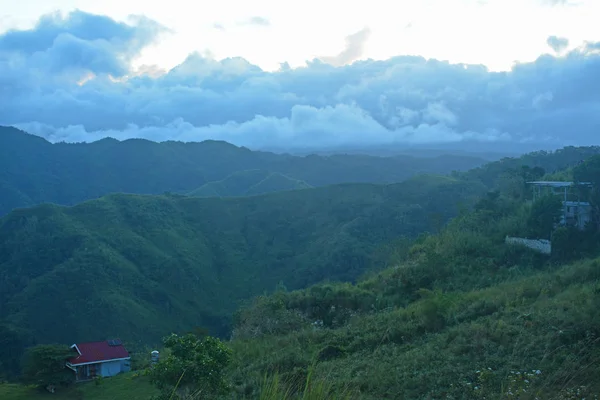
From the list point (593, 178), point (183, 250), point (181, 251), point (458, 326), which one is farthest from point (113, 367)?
point (183, 250)

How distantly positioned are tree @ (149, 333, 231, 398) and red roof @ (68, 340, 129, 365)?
12903 millimetres

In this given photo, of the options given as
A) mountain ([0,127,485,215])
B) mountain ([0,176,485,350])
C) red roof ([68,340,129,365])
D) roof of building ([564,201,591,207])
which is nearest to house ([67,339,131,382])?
red roof ([68,340,129,365])

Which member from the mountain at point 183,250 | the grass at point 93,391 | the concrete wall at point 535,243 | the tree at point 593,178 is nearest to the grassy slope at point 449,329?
the concrete wall at point 535,243

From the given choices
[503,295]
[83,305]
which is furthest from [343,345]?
[83,305]

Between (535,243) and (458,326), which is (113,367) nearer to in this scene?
(458,326)

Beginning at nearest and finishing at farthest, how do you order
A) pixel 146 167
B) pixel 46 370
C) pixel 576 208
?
pixel 46 370 → pixel 576 208 → pixel 146 167

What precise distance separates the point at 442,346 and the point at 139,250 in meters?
57.8

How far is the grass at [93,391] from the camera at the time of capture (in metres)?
14.7

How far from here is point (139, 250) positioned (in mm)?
63156

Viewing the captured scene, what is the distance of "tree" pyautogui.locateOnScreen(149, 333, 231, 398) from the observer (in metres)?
8.87

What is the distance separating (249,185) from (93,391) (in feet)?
355

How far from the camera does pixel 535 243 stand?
67.4 feet

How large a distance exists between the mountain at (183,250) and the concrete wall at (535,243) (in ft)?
69.5

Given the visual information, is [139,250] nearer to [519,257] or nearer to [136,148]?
[519,257]
